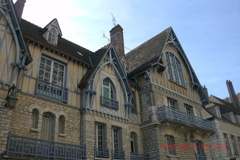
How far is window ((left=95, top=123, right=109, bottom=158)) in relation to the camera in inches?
438

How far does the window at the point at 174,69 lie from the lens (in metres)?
17.4

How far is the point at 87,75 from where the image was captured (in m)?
12.3

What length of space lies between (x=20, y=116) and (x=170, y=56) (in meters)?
12.5

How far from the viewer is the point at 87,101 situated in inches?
455

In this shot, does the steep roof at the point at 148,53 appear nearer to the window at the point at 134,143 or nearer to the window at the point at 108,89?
the window at the point at 108,89

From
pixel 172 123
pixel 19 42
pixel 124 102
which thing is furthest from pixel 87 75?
pixel 172 123

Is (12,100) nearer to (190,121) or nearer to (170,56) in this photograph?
(190,121)

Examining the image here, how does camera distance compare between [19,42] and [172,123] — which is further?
[172,123]

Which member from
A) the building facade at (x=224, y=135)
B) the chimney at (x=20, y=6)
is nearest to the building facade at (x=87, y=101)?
the chimney at (x=20, y=6)

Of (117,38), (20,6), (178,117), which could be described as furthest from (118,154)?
(117,38)

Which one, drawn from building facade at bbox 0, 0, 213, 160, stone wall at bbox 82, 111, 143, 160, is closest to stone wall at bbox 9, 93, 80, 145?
building facade at bbox 0, 0, 213, 160

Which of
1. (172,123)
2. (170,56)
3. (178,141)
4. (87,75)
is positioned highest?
(170,56)

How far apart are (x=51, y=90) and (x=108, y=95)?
3463 millimetres

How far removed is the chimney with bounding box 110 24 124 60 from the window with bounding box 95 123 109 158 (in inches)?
304
